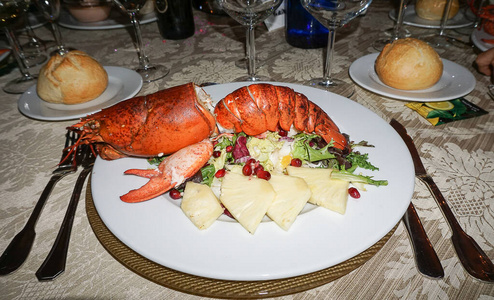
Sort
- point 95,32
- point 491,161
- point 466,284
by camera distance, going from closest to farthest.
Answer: point 466,284, point 491,161, point 95,32

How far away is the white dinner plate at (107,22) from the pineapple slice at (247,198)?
280 centimetres

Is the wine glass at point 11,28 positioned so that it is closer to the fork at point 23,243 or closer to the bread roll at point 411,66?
the fork at point 23,243

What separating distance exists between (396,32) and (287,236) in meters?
2.59

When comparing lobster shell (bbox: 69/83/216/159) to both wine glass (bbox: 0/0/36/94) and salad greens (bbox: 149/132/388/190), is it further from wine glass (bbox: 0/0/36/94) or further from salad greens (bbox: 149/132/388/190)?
wine glass (bbox: 0/0/36/94)

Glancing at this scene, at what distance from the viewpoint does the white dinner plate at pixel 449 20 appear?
308 cm

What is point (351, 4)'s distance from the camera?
2047 mm

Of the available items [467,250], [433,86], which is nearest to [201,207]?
[467,250]

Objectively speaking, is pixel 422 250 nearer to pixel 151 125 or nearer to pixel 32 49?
pixel 151 125

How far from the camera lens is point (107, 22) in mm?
3518

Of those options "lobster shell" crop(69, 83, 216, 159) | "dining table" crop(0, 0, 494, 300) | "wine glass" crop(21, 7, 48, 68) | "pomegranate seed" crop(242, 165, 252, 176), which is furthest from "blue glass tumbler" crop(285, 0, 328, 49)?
"wine glass" crop(21, 7, 48, 68)

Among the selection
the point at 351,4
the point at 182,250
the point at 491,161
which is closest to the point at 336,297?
Answer: the point at 182,250

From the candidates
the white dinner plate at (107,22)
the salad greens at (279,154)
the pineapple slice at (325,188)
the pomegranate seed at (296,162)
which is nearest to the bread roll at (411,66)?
the salad greens at (279,154)

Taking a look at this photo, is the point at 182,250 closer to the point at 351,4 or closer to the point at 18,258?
the point at 18,258

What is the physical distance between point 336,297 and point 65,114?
1.89 m
